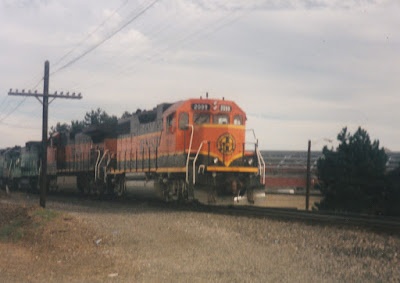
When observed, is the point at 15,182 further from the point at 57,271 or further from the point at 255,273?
the point at 255,273

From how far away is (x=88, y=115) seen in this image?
79.3 metres

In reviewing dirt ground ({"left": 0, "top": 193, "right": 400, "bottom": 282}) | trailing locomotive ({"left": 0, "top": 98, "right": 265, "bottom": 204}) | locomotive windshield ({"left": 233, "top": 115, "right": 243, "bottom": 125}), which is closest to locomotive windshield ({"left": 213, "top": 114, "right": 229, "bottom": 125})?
trailing locomotive ({"left": 0, "top": 98, "right": 265, "bottom": 204})

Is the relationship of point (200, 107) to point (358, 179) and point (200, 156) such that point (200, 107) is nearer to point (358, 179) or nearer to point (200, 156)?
point (200, 156)

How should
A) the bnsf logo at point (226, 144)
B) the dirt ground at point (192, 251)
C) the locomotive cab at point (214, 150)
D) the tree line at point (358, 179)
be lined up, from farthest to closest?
the tree line at point (358, 179)
the bnsf logo at point (226, 144)
the locomotive cab at point (214, 150)
the dirt ground at point (192, 251)

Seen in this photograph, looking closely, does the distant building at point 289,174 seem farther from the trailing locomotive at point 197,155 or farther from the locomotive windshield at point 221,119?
the locomotive windshield at point 221,119

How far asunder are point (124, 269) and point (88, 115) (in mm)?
72366

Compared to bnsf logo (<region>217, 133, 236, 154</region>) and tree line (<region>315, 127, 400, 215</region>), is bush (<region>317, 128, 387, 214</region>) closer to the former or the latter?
tree line (<region>315, 127, 400, 215</region>)

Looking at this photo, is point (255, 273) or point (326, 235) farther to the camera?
point (326, 235)

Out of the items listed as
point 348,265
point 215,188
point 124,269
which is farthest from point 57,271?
point 215,188

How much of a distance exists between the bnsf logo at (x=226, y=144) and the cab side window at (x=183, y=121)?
1256mm

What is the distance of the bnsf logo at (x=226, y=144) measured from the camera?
17.8m

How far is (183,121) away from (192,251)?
27.6 feet

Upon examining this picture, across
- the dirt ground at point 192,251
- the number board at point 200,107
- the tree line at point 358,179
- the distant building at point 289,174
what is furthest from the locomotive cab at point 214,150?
the distant building at point 289,174

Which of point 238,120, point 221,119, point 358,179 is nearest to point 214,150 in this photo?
point 221,119
